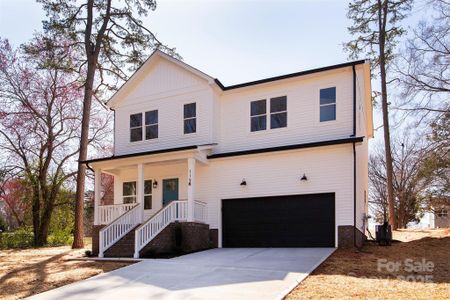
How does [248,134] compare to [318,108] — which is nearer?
[318,108]

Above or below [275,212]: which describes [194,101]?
above

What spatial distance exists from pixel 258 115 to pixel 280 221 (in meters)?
4.33

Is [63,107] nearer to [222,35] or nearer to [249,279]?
[222,35]

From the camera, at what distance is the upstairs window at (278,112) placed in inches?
687

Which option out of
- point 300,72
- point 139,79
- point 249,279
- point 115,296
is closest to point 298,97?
point 300,72

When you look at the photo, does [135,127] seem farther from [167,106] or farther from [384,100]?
[384,100]

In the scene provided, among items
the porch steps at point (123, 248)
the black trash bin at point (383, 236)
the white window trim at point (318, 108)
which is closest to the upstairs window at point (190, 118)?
the porch steps at point (123, 248)

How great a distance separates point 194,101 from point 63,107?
9.33m

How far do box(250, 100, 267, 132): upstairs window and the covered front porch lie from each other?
2156 millimetres

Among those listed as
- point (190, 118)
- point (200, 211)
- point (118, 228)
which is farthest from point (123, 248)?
point (190, 118)

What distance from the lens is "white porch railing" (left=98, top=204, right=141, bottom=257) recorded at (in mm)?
16391

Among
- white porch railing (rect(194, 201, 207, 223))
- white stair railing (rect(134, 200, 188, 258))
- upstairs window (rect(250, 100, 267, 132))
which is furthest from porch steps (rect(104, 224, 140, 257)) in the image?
upstairs window (rect(250, 100, 267, 132))

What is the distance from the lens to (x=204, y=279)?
1036 centimetres

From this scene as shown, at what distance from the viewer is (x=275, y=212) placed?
54.0ft
